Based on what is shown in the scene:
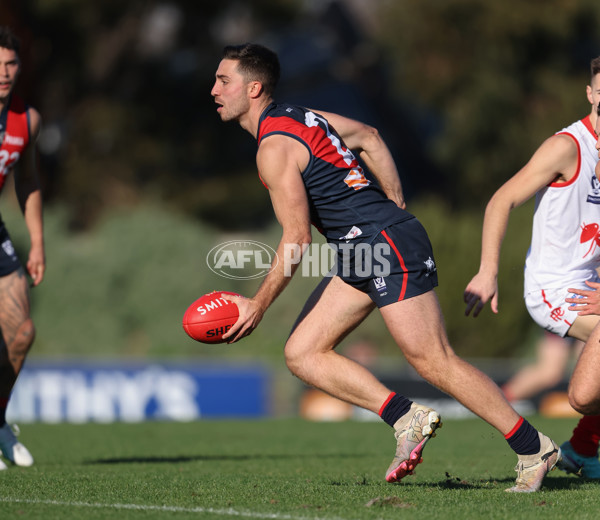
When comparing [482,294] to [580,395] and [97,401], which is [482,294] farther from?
[97,401]

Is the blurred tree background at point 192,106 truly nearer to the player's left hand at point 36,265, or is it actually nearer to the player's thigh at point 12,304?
the player's left hand at point 36,265

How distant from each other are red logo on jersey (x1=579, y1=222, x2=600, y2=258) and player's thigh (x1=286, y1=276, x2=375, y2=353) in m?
1.35

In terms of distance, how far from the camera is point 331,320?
5.86m

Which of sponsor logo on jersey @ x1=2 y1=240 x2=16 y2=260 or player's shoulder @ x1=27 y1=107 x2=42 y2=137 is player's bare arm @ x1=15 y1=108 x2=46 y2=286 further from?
sponsor logo on jersey @ x1=2 y1=240 x2=16 y2=260

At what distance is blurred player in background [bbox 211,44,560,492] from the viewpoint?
5.29 m

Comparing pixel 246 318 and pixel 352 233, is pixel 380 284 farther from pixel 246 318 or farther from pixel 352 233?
pixel 246 318

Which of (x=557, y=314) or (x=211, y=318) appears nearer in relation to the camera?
(x=211, y=318)

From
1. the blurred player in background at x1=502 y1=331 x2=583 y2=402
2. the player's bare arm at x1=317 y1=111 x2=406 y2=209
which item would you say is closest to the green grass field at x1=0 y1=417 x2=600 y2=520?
the player's bare arm at x1=317 y1=111 x2=406 y2=209

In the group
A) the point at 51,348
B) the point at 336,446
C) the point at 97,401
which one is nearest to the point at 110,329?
the point at 51,348

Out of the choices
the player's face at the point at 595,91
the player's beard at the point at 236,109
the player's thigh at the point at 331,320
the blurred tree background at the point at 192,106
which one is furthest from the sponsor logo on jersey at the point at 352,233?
the blurred tree background at the point at 192,106

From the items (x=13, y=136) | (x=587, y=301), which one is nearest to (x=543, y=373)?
(x=587, y=301)

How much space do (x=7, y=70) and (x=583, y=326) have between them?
13.9 feet

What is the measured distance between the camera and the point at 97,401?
51.5 ft

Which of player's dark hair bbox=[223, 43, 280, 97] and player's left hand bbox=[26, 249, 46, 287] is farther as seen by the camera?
player's left hand bbox=[26, 249, 46, 287]
